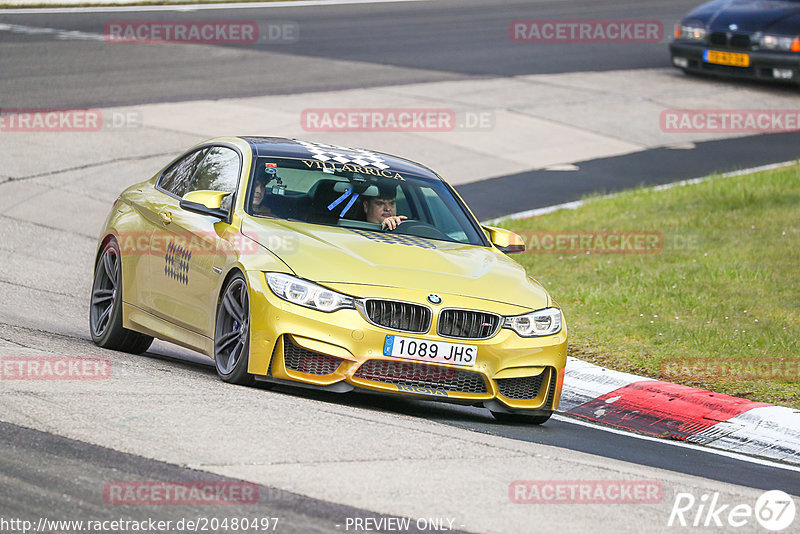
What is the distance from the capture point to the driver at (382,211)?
869 cm

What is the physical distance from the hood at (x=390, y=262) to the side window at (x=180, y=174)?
1.35 meters

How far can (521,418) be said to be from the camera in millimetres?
8227

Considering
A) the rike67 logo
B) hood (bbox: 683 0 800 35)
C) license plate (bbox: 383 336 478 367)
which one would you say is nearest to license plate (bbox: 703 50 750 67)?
hood (bbox: 683 0 800 35)

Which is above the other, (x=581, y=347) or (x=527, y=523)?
(x=527, y=523)

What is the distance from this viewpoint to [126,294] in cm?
923

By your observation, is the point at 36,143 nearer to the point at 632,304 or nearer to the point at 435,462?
the point at 632,304

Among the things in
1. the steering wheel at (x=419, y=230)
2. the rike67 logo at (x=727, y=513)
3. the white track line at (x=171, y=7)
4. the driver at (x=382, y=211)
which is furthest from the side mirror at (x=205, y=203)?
the white track line at (x=171, y=7)

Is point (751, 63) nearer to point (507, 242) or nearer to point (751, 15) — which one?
point (751, 15)

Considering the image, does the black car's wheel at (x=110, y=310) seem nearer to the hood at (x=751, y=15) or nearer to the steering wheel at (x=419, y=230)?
the steering wheel at (x=419, y=230)

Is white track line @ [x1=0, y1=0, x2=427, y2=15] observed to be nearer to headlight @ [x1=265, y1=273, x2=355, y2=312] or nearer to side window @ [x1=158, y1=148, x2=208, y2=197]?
side window @ [x1=158, y1=148, x2=208, y2=197]

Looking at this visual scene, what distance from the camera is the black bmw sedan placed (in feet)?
75.3

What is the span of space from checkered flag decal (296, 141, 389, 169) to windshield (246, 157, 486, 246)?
0.10 metres

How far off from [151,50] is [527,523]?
843 inches

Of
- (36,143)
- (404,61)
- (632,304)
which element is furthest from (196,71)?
(632,304)
